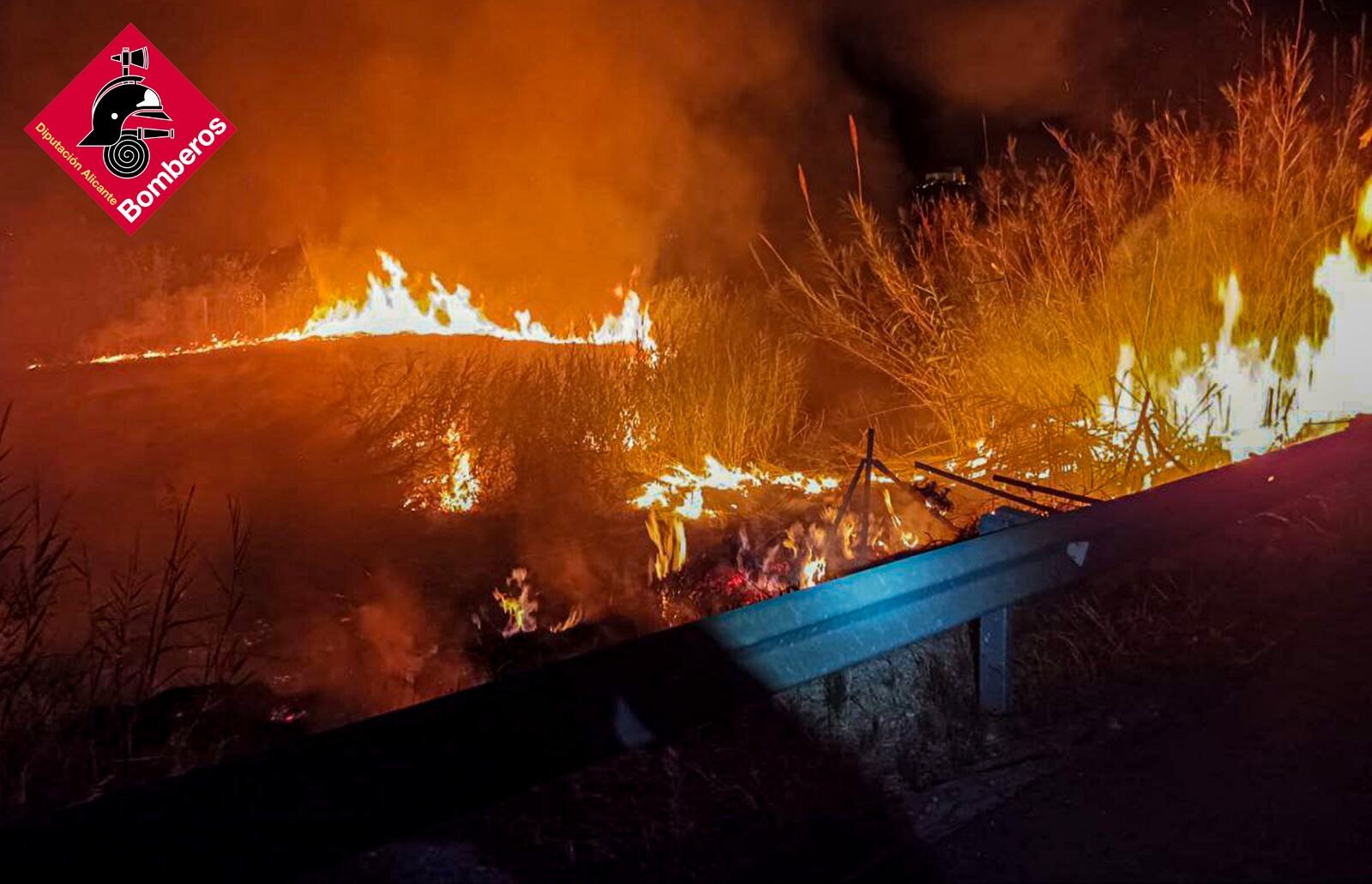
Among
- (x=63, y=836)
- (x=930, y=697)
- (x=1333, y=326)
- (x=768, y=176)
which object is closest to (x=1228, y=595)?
(x=930, y=697)

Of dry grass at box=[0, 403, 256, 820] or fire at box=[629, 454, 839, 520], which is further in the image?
fire at box=[629, 454, 839, 520]

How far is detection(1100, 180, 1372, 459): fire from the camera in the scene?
8.45 m

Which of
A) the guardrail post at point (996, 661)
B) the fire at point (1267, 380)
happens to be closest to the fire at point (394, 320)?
the fire at point (1267, 380)

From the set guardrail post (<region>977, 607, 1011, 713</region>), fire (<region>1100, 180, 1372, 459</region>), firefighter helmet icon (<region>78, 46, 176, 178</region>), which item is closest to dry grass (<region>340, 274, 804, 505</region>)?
fire (<region>1100, 180, 1372, 459</region>)

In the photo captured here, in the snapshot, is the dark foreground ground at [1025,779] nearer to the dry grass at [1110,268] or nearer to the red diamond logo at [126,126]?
the dry grass at [1110,268]

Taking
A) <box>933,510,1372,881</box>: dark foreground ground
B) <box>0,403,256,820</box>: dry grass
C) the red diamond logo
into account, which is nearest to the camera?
<box>933,510,1372,881</box>: dark foreground ground

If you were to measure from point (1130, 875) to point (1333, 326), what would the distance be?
830 cm

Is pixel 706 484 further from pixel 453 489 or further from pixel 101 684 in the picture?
pixel 101 684

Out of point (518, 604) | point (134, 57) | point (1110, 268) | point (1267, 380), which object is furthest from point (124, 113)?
point (1267, 380)

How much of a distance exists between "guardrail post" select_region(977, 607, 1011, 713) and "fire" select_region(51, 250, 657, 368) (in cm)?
749

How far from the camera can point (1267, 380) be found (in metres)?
8.92

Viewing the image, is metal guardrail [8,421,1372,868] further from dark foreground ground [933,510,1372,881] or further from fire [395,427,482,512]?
fire [395,427,482,512]

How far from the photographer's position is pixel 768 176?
15289 mm

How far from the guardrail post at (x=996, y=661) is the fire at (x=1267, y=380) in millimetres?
4594
